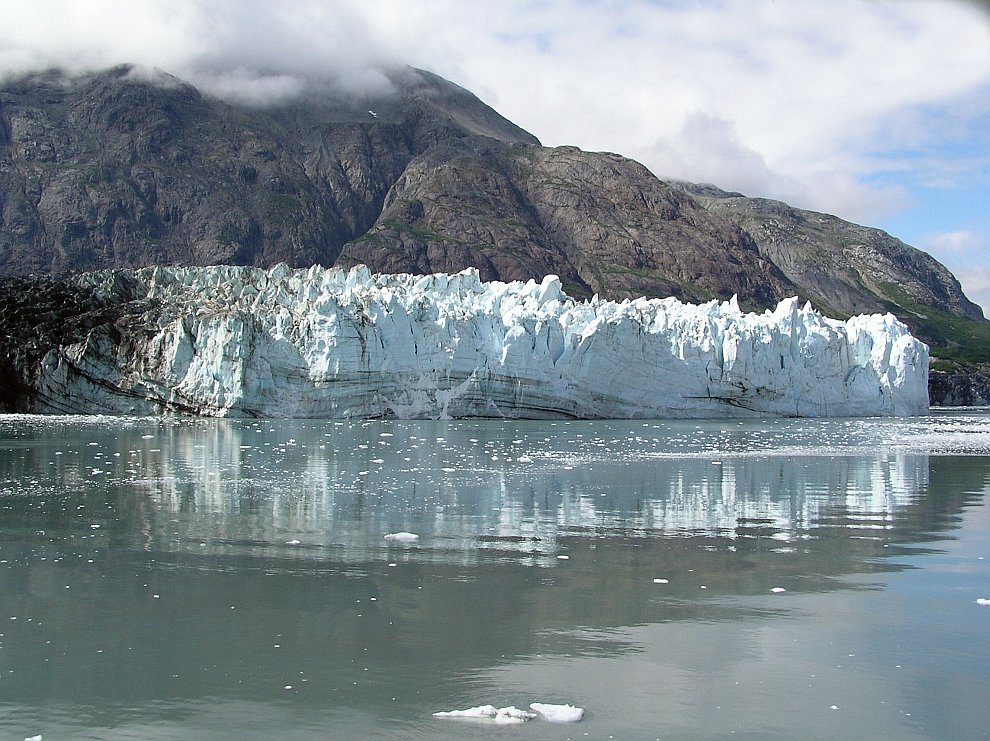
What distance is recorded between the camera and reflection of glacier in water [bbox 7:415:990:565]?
11.2 metres

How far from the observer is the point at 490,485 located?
51.8 ft

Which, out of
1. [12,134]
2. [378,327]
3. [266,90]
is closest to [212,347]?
[378,327]

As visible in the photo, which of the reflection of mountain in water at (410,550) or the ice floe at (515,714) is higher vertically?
the reflection of mountain in water at (410,550)

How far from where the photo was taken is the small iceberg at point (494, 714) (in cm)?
540

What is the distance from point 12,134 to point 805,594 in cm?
13956

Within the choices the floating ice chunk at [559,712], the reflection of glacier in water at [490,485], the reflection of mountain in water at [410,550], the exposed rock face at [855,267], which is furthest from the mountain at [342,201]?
the floating ice chunk at [559,712]

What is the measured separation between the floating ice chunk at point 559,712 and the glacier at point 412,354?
32203 millimetres

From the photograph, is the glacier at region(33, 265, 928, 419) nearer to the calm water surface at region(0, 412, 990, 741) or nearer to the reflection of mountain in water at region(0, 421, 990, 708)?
the reflection of mountain in water at region(0, 421, 990, 708)

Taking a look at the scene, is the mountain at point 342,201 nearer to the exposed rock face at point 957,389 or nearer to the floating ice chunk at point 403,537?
the exposed rock face at point 957,389

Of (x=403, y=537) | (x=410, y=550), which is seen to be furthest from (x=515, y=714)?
(x=403, y=537)

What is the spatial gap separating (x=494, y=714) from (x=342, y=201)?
145 m

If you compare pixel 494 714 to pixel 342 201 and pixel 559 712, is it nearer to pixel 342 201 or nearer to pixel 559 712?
pixel 559 712

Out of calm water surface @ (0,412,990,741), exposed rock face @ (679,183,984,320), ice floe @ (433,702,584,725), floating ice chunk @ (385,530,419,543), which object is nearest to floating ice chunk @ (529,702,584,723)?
ice floe @ (433,702,584,725)

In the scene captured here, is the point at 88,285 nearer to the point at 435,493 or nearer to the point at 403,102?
the point at 435,493
